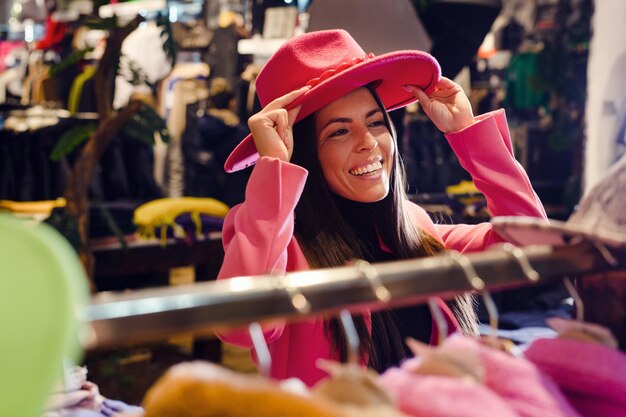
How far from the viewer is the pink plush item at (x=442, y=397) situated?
2.43ft

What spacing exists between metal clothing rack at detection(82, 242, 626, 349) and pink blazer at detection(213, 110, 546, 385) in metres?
0.56

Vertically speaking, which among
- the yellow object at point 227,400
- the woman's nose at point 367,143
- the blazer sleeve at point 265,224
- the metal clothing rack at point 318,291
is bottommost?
the blazer sleeve at point 265,224

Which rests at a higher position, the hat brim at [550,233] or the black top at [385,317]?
the hat brim at [550,233]

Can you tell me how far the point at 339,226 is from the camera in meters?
1.72

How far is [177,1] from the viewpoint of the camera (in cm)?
668

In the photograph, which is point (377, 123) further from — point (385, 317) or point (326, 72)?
point (385, 317)

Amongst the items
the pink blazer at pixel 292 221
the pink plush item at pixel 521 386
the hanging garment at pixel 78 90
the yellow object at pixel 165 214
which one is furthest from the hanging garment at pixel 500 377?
the hanging garment at pixel 78 90

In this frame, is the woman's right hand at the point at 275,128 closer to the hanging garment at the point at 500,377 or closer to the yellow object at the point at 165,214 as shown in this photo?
the hanging garment at the point at 500,377

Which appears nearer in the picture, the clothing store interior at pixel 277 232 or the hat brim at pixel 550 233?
the clothing store interior at pixel 277 232

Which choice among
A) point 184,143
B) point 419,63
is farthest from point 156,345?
point 419,63

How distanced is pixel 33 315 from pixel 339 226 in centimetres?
116

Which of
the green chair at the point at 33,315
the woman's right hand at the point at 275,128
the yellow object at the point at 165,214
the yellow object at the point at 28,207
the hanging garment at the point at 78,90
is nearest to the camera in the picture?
the green chair at the point at 33,315

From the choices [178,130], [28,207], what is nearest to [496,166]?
[28,207]

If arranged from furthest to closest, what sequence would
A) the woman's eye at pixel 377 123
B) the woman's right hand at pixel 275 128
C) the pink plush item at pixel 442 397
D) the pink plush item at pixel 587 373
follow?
1. the woman's eye at pixel 377 123
2. the woman's right hand at pixel 275 128
3. the pink plush item at pixel 587 373
4. the pink plush item at pixel 442 397
